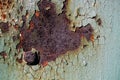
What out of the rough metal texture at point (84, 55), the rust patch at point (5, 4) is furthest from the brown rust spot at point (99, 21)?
the rust patch at point (5, 4)

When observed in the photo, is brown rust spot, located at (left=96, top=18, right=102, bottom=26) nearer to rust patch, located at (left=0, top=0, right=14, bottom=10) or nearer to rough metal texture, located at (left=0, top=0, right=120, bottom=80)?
rough metal texture, located at (left=0, top=0, right=120, bottom=80)

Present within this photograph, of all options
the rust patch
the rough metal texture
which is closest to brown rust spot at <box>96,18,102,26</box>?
the rough metal texture

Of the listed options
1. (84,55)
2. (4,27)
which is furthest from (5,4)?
(84,55)

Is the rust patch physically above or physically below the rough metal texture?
above

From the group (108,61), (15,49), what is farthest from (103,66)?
(15,49)

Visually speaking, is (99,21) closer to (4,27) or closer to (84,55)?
(84,55)

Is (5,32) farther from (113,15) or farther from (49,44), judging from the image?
(113,15)

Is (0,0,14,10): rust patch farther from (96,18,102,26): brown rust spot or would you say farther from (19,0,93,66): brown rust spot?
(96,18,102,26): brown rust spot
